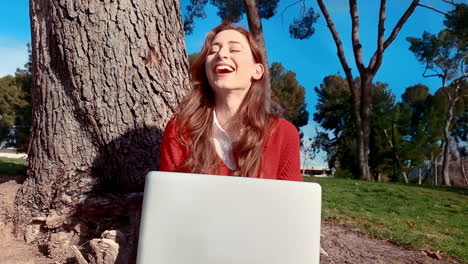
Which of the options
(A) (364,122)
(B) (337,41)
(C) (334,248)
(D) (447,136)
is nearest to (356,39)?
(B) (337,41)

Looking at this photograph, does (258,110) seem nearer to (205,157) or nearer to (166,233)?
(205,157)

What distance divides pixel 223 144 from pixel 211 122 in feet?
0.40

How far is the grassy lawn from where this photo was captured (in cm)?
358

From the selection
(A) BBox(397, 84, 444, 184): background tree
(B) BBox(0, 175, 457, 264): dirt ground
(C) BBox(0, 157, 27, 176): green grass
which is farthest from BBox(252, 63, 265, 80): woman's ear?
(A) BBox(397, 84, 444, 184): background tree

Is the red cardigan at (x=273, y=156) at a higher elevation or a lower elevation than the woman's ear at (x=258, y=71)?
lower

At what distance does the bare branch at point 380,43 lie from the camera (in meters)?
10.7

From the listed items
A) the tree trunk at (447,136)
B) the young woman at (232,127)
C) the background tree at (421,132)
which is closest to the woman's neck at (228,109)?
the young woman at (232,127)

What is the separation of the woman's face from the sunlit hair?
0.19 feet

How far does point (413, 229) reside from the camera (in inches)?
163

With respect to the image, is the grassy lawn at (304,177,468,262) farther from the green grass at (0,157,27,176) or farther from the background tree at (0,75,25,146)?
the background tree at (0,75,25,146)

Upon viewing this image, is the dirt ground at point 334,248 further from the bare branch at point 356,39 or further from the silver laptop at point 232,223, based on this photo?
the bare branch at point 356,39

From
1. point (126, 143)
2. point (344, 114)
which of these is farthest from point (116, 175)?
point (344, 114)

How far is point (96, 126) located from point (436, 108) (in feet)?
69.7

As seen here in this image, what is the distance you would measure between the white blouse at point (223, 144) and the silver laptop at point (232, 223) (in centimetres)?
39
